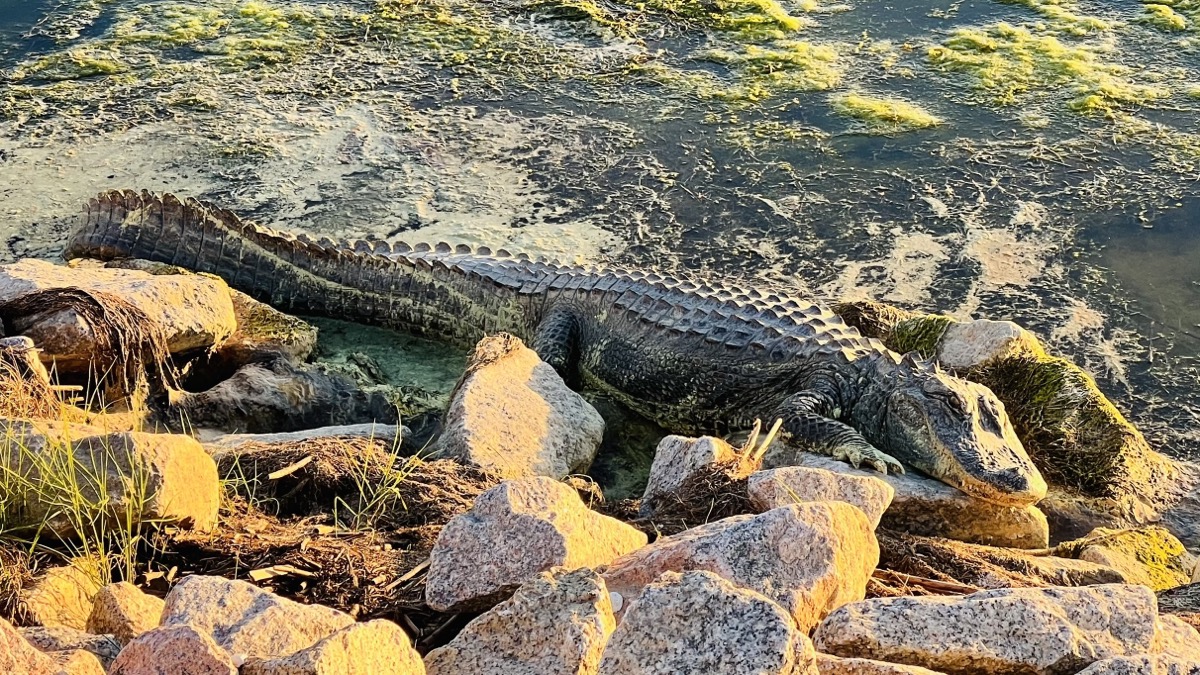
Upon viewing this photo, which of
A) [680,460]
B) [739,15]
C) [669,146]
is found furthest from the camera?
[739,15]

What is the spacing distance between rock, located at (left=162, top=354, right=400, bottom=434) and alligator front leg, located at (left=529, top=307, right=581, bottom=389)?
2.40 feet

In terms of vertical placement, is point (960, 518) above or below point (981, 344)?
below

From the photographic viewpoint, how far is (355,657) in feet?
7.04

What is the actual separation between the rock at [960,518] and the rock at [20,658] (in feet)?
8.68

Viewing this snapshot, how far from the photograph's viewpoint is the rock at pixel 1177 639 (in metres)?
2.56

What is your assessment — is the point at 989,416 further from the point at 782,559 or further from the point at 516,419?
the point at 782,559

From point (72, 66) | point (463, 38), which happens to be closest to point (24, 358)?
point (72, 66)

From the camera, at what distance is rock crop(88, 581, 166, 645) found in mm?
2495

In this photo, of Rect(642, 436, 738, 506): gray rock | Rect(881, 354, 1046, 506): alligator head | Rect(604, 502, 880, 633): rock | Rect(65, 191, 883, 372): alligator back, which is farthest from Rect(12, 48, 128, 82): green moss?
Rect(604, 502, 880, 633): rock

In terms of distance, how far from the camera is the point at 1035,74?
8078 mm

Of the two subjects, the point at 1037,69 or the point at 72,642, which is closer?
the point at 72,642

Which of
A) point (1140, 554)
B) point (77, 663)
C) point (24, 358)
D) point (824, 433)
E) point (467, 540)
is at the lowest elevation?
point (1140, 554)

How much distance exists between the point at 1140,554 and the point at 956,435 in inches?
28.1

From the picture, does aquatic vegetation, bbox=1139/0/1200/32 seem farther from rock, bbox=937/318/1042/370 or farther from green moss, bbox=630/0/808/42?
rock, bbox=937/318/1042/370
